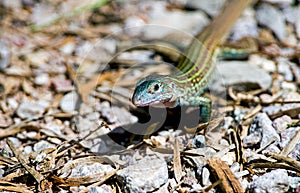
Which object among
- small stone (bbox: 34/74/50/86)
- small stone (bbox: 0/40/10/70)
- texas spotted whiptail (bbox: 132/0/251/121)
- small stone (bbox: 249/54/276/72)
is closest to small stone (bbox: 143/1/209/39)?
texas spotted whiptail (bbox: 132/0/251/121)

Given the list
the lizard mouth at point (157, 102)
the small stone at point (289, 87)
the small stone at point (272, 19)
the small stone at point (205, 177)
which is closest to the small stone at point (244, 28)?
the small stone at point (272, 19)

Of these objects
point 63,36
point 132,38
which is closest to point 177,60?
point 132,38

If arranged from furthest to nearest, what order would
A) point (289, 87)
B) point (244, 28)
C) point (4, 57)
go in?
point (244, 28)
point (4, 57)
point (289, 87)

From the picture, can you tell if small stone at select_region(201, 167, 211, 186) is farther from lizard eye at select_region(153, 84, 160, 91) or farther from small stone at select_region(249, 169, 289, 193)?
lizard eye at select_region(153, 84, 160, 91)

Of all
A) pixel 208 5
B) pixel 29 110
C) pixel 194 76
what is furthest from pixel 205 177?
pixel 208 5

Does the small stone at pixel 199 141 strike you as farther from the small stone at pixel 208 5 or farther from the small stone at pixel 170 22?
the small stone at pixel 208 5

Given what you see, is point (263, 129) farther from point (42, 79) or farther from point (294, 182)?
point (42, 79)
